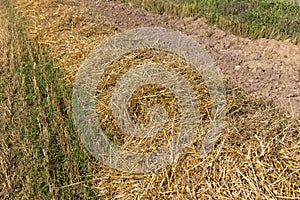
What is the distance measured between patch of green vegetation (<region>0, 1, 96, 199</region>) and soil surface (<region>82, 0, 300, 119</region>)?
169cm

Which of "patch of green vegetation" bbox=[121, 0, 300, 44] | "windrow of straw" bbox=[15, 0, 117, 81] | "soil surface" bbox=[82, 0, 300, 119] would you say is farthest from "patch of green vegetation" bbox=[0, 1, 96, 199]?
"patch of green vegetation" bbox=[121, 0, 300, 44]

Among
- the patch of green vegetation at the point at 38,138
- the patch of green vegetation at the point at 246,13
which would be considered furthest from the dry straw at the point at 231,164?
the patch of green vegetation at the point at 246,13

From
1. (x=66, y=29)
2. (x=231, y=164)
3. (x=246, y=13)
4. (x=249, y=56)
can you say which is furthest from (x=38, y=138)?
(x=246, y=13)

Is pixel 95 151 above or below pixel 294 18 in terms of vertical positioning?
below

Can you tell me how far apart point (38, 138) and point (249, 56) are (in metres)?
2.52

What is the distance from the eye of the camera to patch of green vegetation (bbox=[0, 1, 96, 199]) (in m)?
2.39

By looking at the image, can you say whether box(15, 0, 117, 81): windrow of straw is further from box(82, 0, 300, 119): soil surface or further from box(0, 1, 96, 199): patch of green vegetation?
box(82, 0, 300, 119): soil surface

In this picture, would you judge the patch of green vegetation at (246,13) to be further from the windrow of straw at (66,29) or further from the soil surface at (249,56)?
the windrow of straw at (66,29)

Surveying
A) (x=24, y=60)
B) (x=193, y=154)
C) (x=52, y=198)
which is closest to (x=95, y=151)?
(x=52, y=198)

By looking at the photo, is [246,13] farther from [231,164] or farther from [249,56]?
[231,164]

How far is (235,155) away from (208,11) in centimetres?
356

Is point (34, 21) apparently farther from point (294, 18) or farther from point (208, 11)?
point (294, 18)

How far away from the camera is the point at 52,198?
2.29 metres

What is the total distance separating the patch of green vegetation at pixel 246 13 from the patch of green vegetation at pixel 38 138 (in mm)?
2378
